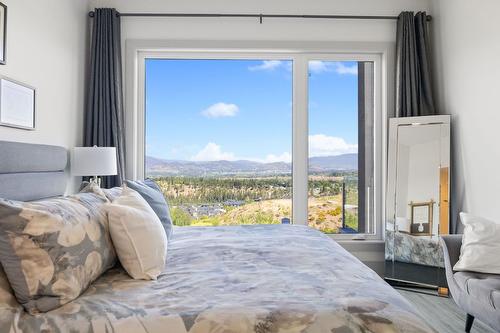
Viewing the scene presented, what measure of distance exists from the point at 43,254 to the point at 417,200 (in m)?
3.10

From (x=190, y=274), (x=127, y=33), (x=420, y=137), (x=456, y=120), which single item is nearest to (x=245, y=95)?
(x=127, y=33)

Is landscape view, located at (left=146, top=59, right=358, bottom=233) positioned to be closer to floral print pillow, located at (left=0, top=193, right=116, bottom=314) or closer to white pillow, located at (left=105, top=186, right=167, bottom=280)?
white pillow, located at (left=105, top=186, right=167, bottom=280)

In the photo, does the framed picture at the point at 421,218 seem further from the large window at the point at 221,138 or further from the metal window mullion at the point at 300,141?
the large window at the point at 221,138

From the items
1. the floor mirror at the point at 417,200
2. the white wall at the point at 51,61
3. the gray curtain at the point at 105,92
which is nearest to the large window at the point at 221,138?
the gray curtain at the point at 105,92

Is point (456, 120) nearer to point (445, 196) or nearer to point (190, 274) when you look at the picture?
point (445, 196)

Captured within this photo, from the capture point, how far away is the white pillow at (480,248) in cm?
230

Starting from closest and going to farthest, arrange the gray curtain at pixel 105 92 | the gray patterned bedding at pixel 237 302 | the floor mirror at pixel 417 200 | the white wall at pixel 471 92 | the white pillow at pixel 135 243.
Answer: the gray patterned bedding at pixel 237 302, the white pillow at pixel 135 243, the white wall at pixel 471 92, the floor mirror at pixel 417 200, the gray curtain at pixel 105 92

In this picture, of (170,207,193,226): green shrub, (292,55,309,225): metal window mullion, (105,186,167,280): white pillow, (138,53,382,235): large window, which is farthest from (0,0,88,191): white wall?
(292,55,309,225): metal window mullion

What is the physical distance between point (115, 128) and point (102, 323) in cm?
259

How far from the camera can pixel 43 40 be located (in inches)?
108

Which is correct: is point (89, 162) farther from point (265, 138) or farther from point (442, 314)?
point (442, 314)

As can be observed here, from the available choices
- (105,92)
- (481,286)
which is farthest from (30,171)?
(481,286)

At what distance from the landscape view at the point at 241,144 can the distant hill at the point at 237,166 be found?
10 mm

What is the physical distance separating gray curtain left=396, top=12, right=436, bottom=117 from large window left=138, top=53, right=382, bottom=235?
294mm
